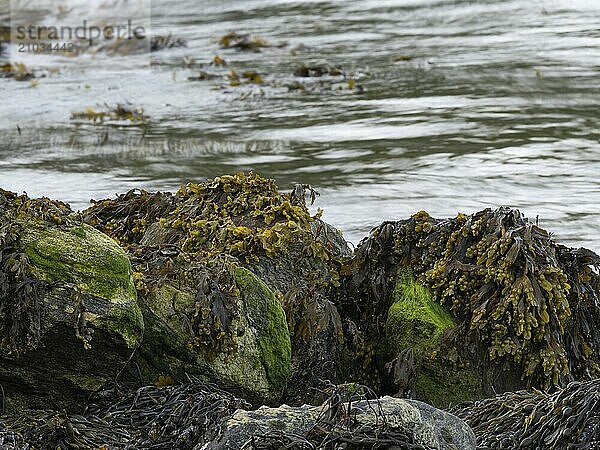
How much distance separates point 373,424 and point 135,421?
93 centimetres

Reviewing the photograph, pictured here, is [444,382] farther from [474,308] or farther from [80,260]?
[80,260]

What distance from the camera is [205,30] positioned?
1680 centimetres

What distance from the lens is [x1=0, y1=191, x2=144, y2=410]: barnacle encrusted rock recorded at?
3.15 m

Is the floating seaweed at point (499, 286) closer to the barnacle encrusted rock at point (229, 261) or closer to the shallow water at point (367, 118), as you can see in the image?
the barnacle encrusted rock at point (229, 261)

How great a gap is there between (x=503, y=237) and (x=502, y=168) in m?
3.94

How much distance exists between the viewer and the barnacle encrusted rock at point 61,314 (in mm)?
3154

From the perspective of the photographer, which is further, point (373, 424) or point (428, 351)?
point (428, 351)

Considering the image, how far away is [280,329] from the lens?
3.71 metres

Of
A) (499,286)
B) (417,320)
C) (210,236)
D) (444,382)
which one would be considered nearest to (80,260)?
(210,236)

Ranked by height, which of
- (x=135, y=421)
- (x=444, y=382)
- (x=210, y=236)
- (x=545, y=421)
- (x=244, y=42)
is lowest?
(x=444, y=382)

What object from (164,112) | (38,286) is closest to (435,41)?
(164,112)

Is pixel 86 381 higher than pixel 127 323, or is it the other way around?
pixel 127 323

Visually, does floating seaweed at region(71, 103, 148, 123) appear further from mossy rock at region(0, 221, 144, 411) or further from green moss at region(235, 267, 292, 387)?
mossy rock at region(0, 221, 144, 411)

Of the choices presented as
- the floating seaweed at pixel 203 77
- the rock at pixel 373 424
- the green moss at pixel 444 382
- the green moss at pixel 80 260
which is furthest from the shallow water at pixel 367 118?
the rock at pixel 373 424
